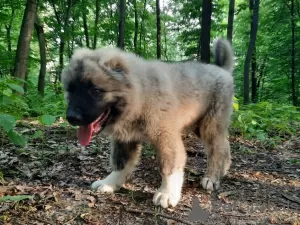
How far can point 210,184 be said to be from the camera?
12.4 ft

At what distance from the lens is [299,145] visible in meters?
6.33

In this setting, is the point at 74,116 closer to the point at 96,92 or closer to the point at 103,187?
the point at 96,92

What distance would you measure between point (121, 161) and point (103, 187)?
1.25 ft

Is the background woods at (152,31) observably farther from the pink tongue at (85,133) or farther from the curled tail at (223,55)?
the pink tongue at (85,133)

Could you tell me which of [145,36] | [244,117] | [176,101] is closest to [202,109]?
[176,101]

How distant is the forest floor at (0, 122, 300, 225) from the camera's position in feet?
9.29

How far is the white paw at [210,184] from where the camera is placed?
3.77 meters

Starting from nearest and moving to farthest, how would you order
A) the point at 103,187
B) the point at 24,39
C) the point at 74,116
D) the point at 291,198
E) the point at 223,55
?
the point at 74,116 → the point at 103,187 → the point at 291,198 → the point at 223,55 → the point at 24,39

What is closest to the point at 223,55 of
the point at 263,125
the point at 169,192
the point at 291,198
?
the point at 291,198

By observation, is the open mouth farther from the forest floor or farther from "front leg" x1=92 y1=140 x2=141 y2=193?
"front leg" x1=92 y1=140 x2=141 y2=193

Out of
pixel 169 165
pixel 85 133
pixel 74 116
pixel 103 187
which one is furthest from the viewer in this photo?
pixel 103 187

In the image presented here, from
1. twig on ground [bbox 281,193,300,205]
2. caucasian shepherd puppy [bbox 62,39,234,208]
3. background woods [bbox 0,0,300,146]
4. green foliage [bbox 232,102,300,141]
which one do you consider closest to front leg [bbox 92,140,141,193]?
caucasian shepherd puppy [bbox 62,39,234,208]

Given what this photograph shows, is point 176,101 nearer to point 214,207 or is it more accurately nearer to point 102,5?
point 214,207

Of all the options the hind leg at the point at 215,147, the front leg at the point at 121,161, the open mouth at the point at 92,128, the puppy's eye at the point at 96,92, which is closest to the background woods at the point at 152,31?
the hind leg at the point at 215,147
